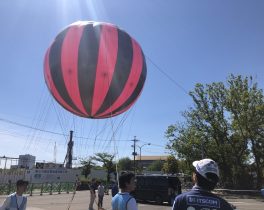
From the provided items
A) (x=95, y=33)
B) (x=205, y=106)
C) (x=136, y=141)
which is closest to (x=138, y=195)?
(x=95, y=33)

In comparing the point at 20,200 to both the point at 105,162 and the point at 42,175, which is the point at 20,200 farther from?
the point at 105,162

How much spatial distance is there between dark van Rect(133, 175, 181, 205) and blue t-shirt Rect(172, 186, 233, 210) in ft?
74.6

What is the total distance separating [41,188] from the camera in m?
35.9

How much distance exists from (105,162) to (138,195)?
58.9 meters

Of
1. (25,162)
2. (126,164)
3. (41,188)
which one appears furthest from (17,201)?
(126,164)

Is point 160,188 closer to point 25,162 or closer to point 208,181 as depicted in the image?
point 25,162

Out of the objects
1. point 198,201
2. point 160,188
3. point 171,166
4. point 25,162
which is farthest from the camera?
point 171,166

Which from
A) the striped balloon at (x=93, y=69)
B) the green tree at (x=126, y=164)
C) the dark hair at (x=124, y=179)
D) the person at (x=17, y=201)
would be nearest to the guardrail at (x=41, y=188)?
the striped balloon at (x=93, y=69)

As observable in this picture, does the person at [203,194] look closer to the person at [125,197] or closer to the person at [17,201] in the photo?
the person at [125,197]

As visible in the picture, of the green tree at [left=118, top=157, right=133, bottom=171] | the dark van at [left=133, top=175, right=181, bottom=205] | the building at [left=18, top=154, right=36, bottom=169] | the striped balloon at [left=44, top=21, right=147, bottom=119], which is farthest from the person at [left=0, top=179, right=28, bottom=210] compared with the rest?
the green tree at [left=118, top=157, right=133, bottom=171]

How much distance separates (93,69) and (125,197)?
281 inches

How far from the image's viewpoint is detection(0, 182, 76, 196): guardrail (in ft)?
107

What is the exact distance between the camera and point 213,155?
46688mm

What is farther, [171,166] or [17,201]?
[171,166]
